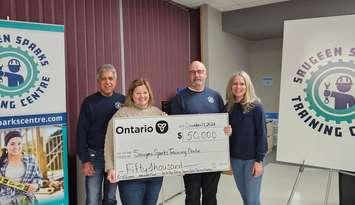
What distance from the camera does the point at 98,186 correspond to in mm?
2438

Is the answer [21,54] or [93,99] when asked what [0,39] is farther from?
[93,99]

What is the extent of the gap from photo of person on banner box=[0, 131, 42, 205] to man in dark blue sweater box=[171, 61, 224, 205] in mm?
1138

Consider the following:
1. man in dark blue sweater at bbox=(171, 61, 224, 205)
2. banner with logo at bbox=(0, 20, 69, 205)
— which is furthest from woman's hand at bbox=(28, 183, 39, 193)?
man in dark blue sweater at bbox=(171, 61, 224, 205)

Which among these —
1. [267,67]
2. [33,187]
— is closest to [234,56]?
[267,67]

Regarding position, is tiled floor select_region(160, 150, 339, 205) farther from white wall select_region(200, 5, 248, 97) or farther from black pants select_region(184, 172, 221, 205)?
white wall select_region(200, 5, 248, 97)

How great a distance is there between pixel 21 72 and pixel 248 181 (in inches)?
72.3

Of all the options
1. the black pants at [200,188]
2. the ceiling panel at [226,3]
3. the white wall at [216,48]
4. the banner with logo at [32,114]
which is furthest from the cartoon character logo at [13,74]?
the white wall at [216,48]

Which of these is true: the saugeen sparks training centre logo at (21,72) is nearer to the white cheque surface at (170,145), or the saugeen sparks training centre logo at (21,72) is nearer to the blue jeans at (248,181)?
the white cheque surface at (170,145)

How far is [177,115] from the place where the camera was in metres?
2.25

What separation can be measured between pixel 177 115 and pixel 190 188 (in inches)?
23.5

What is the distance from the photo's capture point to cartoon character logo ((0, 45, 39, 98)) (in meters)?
2.13

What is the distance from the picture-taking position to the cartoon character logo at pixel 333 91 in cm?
205

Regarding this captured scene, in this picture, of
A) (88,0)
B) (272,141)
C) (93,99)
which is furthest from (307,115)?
(272,141)

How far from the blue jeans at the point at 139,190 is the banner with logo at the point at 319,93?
1.02 metres
